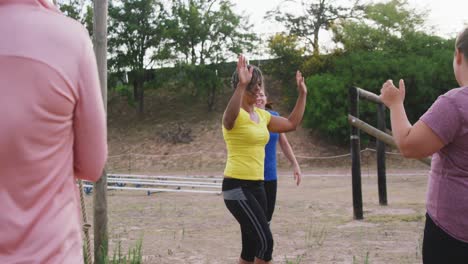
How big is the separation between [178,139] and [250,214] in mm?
23914

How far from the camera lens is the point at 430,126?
7.09ft

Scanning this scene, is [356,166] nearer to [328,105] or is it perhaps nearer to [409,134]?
[409,134]

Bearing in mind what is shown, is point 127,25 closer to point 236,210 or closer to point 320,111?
point 320,111

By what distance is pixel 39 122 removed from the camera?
1.34m

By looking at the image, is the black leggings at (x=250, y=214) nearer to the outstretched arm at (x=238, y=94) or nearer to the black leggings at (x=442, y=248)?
the outstretched arm at (x=238, y=94)

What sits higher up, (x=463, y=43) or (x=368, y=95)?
(x=463, y=43)

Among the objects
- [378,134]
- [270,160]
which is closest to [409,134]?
[270,160]

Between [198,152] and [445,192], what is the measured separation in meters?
23.5

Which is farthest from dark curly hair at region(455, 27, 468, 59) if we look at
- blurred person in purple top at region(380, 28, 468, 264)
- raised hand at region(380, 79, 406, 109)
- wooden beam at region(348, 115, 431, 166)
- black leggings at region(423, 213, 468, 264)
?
wooden beam at region(348, 115, 431, 166)

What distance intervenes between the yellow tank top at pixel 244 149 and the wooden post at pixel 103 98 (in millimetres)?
961

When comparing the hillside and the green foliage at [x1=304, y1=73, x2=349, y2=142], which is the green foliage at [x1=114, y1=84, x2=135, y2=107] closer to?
the hillside

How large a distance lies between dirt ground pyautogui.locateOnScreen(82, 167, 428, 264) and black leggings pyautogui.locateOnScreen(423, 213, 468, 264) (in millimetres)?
1955

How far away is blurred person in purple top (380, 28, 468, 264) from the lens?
216 cm

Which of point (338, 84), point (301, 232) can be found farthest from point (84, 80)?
point (338, 84)
